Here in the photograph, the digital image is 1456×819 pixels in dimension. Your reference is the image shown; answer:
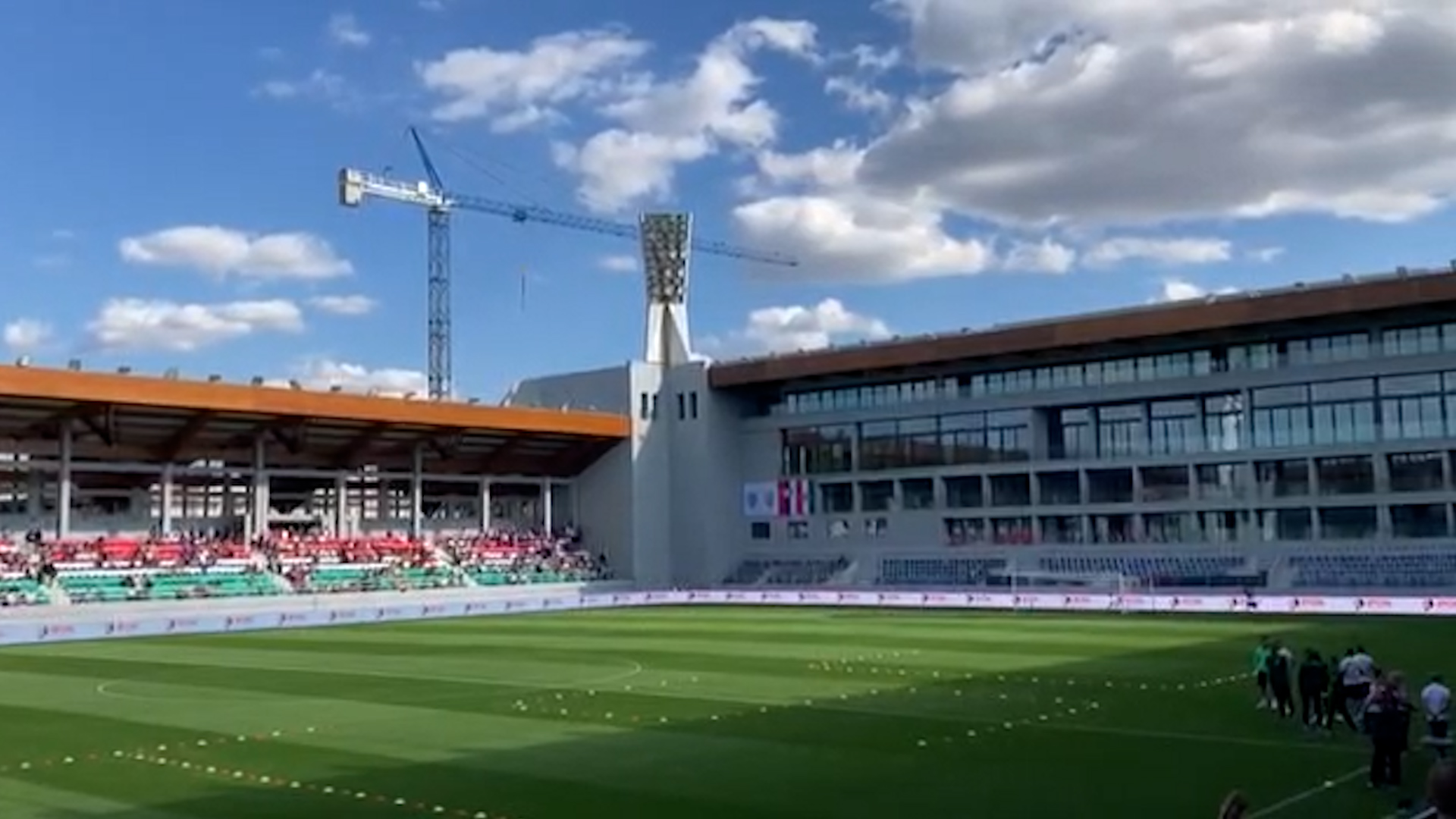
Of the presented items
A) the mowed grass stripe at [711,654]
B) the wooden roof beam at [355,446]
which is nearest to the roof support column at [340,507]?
the wooden roof beam at [355,446]

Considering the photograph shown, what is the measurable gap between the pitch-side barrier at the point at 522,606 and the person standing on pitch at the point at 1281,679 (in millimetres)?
27364

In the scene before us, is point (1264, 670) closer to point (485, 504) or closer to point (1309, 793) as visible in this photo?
point (1309, 793)

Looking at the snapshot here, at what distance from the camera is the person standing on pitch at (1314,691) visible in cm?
2075

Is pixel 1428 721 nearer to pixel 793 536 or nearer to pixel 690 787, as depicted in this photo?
pixel 690 787

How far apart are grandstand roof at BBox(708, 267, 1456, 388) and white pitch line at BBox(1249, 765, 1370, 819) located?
4465 centimetres

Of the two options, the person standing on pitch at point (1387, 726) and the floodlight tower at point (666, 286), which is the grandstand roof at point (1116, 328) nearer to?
the floodlight tower at point (666, 286)

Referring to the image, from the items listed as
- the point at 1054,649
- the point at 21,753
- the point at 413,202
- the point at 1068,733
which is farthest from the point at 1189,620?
the point at 413,202

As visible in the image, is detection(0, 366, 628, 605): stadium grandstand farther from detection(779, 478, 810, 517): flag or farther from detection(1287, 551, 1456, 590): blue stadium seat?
detection(1287, 551, 1456, 590): blue stadium seat

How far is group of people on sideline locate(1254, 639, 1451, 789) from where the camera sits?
1619 centimetres

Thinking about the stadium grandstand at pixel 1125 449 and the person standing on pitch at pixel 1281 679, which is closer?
the person standing on pitch at pixel 1281 679

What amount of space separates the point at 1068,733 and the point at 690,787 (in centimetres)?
683

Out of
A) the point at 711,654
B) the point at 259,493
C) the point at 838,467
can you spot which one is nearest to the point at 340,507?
the point at 259,493

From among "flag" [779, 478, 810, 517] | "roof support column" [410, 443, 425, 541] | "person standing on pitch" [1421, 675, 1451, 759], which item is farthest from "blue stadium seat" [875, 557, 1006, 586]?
"person standing on pitch" [1421, 675, 1451, 759]

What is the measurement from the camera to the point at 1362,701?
20.2 metres
